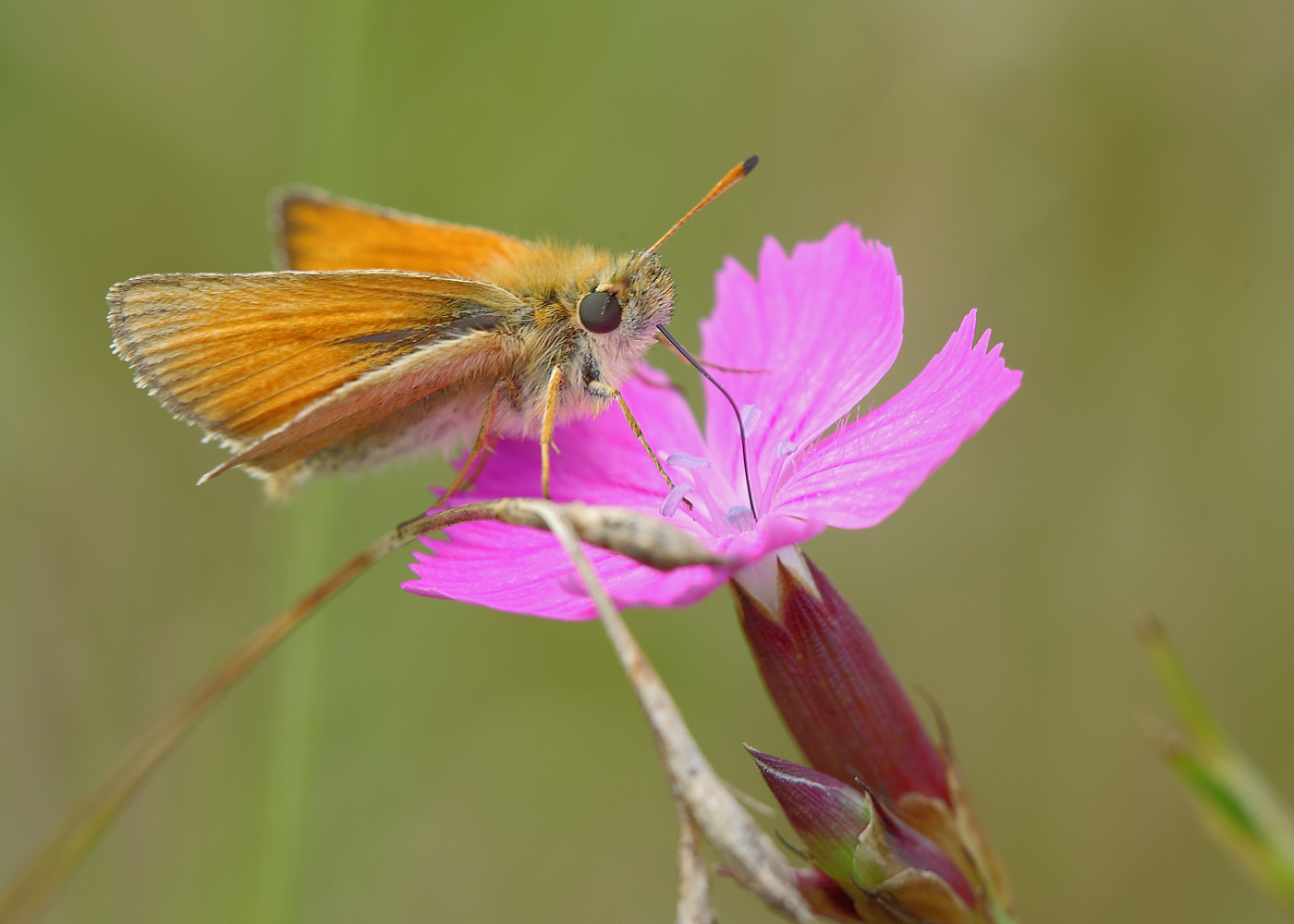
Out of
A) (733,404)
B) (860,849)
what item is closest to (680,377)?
(733,404)

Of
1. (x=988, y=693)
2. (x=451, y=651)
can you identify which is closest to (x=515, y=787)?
(x=451, y=651)

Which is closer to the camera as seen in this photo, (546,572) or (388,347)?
(546,572)

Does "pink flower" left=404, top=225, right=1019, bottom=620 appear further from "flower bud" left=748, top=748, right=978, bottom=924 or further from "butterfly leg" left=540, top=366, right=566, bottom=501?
"flower bud" left=748, top=748, right=978, bottom=924

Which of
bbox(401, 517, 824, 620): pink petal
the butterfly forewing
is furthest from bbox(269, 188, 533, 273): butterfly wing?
bbox(401, 517, 824, 620): pink petal

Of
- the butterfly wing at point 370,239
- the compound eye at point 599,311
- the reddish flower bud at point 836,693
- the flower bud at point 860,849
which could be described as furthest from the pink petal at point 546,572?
the butterfly wing at point 370,239

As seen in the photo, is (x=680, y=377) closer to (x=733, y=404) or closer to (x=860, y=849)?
(x=733, y=404)

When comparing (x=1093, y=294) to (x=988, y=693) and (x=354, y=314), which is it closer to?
(x=988, y=693)

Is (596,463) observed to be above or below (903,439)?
above
